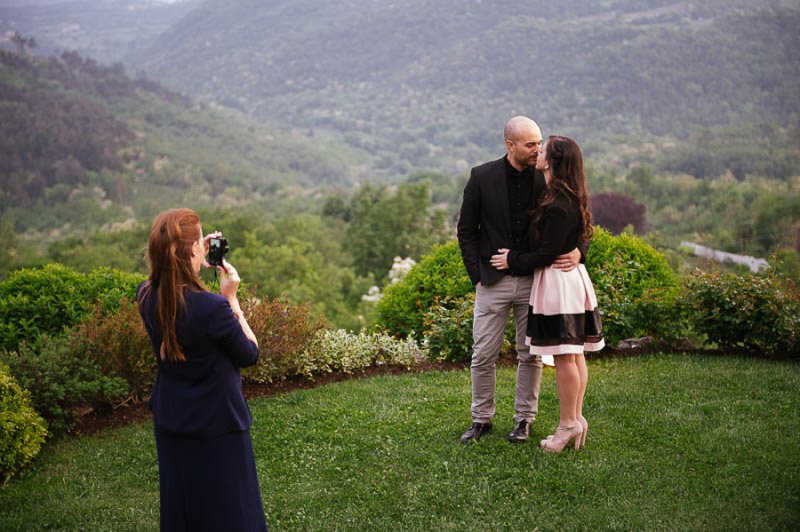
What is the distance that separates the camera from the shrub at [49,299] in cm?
740

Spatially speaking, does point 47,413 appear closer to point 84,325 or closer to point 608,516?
point 84,325

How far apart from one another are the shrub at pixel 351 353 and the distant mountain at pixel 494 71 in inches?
3577

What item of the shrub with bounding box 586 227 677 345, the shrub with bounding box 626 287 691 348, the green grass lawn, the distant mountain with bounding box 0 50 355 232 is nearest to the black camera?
the green grass lawn

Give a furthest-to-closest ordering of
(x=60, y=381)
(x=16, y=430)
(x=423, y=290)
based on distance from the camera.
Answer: (x=423, y=290), (x=60, y=381), (x=16, y=430)

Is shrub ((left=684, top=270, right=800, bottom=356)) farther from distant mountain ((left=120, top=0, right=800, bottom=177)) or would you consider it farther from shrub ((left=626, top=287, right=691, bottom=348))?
distant mountain ((left=120, top=0, right=800, bottom=177))

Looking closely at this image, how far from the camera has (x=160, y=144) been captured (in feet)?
333

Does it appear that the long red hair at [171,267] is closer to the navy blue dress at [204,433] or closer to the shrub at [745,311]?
the navy blue dress at [204,433]

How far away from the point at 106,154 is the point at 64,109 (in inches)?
377

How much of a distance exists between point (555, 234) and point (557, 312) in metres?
0.51

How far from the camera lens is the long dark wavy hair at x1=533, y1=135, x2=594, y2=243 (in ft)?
14.6

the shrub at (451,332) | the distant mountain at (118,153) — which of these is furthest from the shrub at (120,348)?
the distant mountain at (118,153)

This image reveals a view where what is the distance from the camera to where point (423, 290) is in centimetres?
898

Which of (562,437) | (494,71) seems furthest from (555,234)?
(494,71)

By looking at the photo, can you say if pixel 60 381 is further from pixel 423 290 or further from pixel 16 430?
pixel 423 290
